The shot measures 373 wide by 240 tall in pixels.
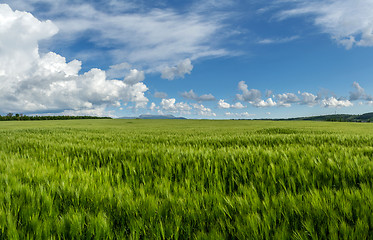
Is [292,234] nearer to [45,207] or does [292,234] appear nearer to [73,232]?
[73,232]

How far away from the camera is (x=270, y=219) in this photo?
146cm

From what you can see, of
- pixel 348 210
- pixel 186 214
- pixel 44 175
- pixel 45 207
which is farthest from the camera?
pixel 44 175

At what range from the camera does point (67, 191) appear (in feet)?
7.02

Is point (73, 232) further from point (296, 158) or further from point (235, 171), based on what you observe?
point (296, 158)

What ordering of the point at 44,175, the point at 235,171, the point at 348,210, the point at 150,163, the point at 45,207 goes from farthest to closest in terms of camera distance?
1. the point at 150,163
2. the point at 235,171
3. the point at 44,175
4. the point at 45,207
5. the point at 348,210

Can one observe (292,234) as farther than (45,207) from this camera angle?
No

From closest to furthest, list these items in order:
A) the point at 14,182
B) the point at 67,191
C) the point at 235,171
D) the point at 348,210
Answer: the point at 348,210, the point at 67,191, the point at 14,182, the point at 235,171

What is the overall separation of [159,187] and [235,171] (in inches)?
48.3

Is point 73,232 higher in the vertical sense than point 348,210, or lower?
lower

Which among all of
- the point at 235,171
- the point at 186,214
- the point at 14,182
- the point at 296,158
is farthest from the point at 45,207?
the point at 296,158

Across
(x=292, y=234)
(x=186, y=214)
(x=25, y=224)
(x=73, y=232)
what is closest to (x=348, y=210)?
(x=292, y=234)

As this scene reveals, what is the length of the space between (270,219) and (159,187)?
1145mm

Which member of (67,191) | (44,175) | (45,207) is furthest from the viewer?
(44,175)

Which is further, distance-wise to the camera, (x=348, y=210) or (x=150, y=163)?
(x=150, y=163)
